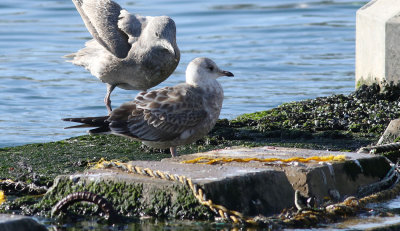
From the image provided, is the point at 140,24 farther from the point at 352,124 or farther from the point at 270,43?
the point at 270,43

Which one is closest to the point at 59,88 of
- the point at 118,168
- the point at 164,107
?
the point at 164,107

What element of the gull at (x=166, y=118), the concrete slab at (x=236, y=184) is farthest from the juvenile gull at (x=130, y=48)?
the concrete slab at (x=236, y=184)

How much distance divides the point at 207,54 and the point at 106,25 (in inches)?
241

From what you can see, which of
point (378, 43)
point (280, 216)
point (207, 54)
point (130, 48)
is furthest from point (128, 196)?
point (207, 54)

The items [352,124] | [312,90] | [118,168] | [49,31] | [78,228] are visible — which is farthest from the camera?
[49,31]

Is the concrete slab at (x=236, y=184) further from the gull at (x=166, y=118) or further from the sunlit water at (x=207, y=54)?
the sunlit water at (x=207, y=54)

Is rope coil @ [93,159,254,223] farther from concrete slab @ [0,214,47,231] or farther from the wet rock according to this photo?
the wet rock

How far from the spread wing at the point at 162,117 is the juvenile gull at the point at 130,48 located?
2.59 metres

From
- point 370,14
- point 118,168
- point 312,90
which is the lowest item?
point 312,90

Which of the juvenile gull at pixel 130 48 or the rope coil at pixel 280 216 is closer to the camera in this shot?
the rope coil at pixel 280 216

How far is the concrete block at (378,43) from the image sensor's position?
367 inches

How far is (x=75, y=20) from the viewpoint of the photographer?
20.8m

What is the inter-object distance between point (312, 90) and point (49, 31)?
7.90 m

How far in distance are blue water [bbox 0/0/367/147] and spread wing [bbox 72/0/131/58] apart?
1.64 metres
